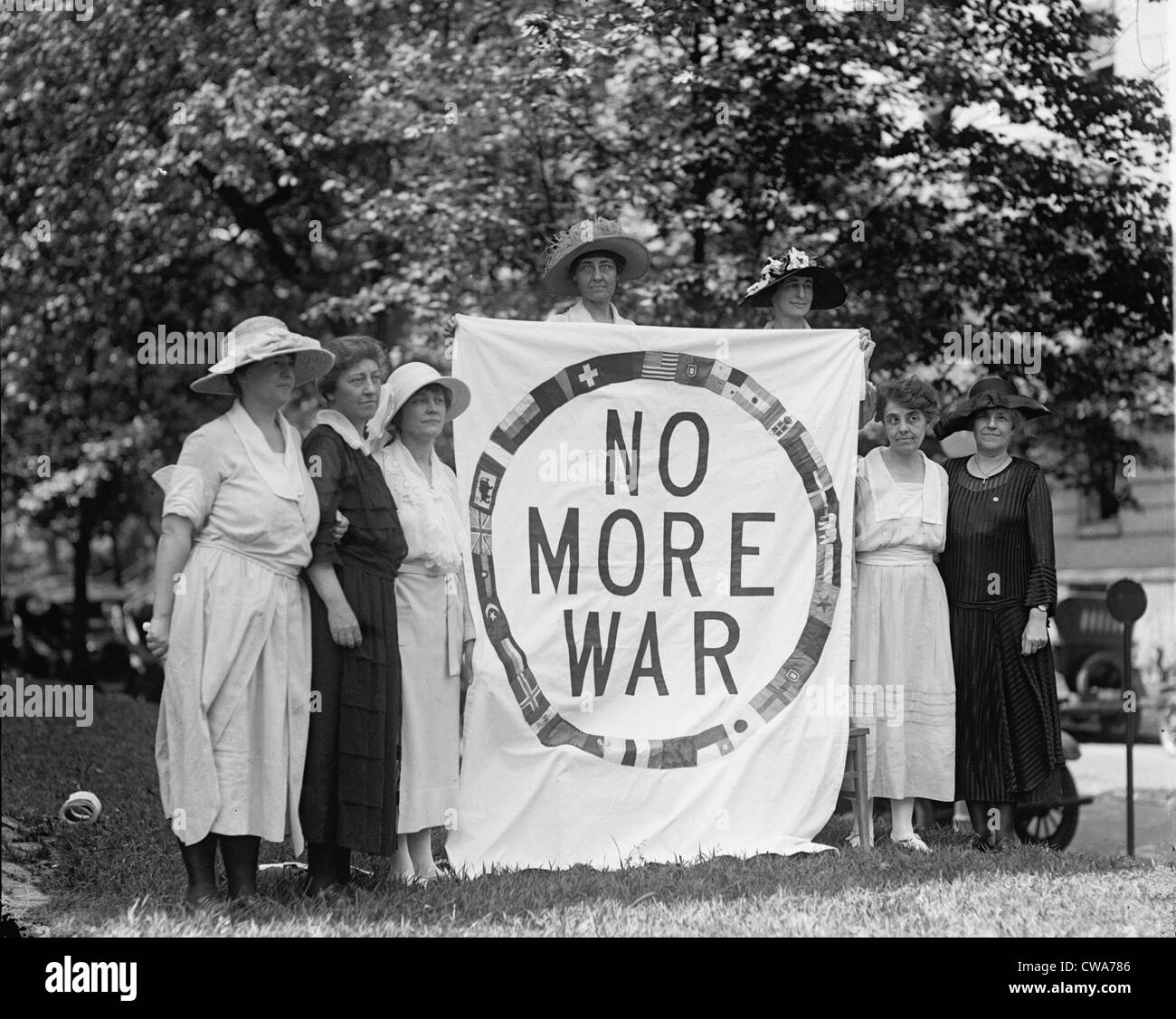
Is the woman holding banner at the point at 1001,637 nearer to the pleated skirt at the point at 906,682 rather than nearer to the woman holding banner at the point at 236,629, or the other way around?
the pleated skirt at the point at 906,682

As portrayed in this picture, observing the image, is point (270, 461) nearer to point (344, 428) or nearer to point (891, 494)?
point (344, 428)

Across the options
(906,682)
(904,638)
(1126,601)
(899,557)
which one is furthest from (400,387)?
(1126,601)

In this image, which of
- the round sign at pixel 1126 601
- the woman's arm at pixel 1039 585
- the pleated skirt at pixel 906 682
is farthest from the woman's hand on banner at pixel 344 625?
the round sign at pixel 1126 601

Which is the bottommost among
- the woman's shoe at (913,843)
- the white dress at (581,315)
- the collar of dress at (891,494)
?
the woman's shoe at (913,843)

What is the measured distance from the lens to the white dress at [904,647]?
6.13 m

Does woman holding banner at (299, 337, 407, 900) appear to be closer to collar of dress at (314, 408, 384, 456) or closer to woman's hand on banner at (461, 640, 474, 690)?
collar of dress at (314, 408, 384, 456)

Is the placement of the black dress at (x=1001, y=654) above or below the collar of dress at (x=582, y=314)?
below

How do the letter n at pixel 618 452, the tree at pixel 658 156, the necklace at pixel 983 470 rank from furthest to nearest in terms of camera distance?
the tree at pixel 658 156 < the necklace at pixel 983 470 < the letter n at pixel 618 452

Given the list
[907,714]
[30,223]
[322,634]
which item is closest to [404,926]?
[322,634]

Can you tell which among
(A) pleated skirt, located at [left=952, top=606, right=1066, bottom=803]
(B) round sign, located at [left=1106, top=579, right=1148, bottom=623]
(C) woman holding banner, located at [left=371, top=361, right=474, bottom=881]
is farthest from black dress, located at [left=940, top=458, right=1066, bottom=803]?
(C) woman holding banner, located at [left=371, top=361, right=474, bottom=881]

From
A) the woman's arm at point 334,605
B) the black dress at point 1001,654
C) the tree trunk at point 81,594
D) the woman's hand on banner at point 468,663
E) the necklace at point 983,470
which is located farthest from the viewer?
the tree trunk at point 81,594

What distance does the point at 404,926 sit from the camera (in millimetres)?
4676

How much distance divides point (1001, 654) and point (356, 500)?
2.82 meters

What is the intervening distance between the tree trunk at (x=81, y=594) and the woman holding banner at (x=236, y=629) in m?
10.3
